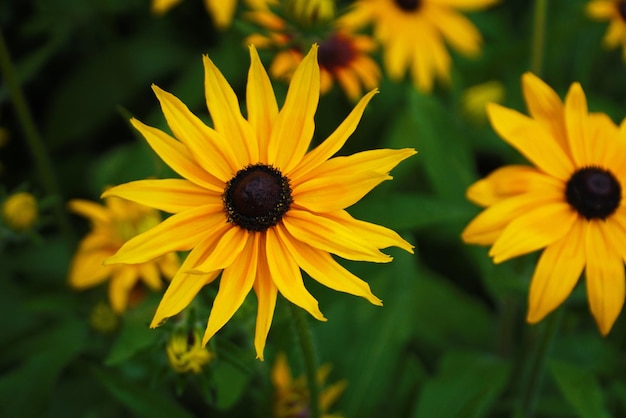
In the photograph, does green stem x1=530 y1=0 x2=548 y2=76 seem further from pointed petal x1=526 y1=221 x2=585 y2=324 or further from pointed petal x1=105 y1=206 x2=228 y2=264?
pointed petal x1=105 y1=206 x2=228 y2=264

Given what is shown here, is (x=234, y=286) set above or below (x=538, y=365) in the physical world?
above

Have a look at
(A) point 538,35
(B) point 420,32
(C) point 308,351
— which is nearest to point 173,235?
(C) point 308,351

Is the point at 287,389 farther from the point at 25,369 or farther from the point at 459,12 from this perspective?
the point at 459,12

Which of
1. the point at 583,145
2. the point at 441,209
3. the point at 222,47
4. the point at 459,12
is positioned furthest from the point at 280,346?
the point at 459,12

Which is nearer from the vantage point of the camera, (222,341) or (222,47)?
(222,341)

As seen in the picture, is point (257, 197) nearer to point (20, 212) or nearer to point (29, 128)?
point (20, 212)

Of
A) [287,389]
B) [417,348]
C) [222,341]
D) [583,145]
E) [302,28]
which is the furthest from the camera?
[417,348]

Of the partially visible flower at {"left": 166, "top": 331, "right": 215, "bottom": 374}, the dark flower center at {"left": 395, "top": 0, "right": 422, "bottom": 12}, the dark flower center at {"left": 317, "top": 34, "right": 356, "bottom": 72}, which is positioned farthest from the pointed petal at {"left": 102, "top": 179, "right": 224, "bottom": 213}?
the dark flower center at {"left": 395, "top": 0, "right": 422, "bottom": 12}

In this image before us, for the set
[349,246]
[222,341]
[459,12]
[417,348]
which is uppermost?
[459,12]
